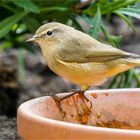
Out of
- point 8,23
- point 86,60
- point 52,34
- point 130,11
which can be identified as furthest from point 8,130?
point 130,11

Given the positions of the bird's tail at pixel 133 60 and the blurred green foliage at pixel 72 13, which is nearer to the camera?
the bird's tail at pixel 133 60

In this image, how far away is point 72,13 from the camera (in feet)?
13.3

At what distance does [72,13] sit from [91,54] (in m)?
0.98

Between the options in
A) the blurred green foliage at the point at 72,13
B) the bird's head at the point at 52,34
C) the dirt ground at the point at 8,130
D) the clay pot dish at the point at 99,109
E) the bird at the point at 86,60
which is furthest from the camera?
the blurred green foliage at the point at 72,13

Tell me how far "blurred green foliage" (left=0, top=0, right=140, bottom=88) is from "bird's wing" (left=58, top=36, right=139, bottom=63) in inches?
22.7

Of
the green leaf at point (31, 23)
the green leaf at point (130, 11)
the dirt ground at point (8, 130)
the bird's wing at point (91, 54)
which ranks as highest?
the green leaf at point (130, 11)

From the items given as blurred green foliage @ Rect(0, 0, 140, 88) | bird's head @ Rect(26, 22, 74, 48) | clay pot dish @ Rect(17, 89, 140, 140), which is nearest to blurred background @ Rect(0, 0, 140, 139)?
blurred green foliage @ Rect(0, 0, 140, 88)

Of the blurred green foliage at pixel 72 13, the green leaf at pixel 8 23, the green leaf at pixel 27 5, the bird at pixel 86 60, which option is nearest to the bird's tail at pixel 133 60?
the bird at pixel 86 60

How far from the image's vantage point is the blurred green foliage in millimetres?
3766

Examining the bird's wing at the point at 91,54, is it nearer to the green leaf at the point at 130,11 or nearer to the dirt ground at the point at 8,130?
the green leaf at the point at 130,11

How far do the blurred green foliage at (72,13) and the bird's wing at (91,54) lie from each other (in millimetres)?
577

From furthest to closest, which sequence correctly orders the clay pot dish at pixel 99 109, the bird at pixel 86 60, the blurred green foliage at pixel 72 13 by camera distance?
the blurred green foliage at pixel 72 13 → the bird at pixel 86 60 → the clay pot dish at pixel 99 109

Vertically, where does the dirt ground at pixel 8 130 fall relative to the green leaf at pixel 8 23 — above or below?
below

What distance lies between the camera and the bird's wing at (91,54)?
311cm
